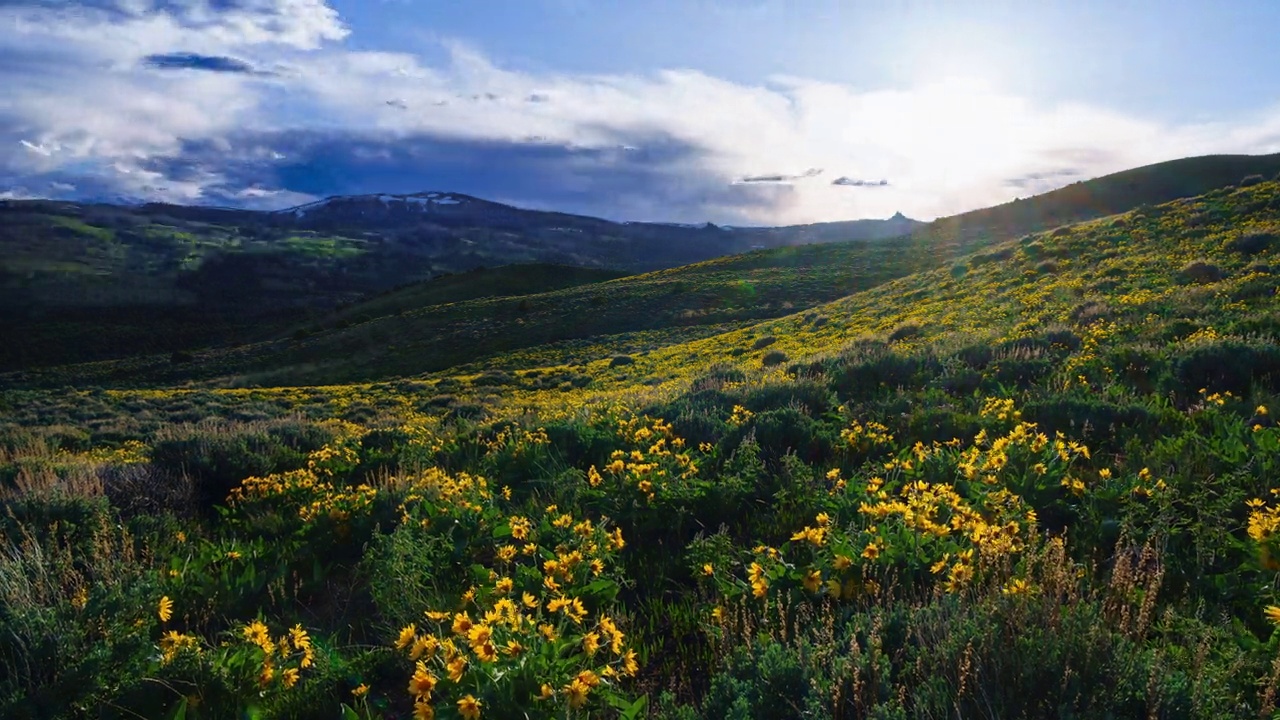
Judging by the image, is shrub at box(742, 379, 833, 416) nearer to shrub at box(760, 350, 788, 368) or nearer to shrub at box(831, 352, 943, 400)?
shrub at box(831, 352, 943, 400)

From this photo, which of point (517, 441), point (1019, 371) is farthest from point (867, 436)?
point (517, 441)

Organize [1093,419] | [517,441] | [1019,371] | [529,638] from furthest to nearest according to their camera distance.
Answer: [1019,371] < [517,441] < [1093,419] < [529,638]

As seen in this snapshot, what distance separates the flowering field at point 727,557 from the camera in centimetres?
251

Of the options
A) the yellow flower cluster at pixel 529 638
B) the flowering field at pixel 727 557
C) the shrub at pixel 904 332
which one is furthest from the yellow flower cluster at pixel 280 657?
the shrub at pixel 904 332

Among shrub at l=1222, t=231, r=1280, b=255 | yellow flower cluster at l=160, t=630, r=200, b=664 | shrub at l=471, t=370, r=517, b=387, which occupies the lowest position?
shrub at l=471, t=370, r=517, b=387

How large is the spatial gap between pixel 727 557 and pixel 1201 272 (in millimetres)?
13776

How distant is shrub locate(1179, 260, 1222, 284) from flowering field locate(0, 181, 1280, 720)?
533cm

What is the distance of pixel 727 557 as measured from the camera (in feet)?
12.3

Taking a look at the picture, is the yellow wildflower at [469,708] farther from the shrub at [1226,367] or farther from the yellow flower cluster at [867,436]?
the shrub at [1226,367]

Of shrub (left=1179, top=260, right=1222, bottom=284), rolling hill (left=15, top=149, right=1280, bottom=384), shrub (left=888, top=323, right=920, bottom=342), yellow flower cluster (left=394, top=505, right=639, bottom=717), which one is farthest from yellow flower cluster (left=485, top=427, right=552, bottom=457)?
rolling hill (left=15, top=149, right=1280, bottom=384)

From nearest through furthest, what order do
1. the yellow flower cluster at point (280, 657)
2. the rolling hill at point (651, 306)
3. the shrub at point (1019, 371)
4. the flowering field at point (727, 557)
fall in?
the flowering field at point (727, 557) → the yellow flower cluster at point (280, 657) → the shrub at point (1019, 371) → the rolling hill at point (651, 306)

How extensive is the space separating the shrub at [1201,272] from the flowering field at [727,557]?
17.5 feet

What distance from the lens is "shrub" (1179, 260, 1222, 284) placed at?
12.6 meters

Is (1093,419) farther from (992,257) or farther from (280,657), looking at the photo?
(992,257)
